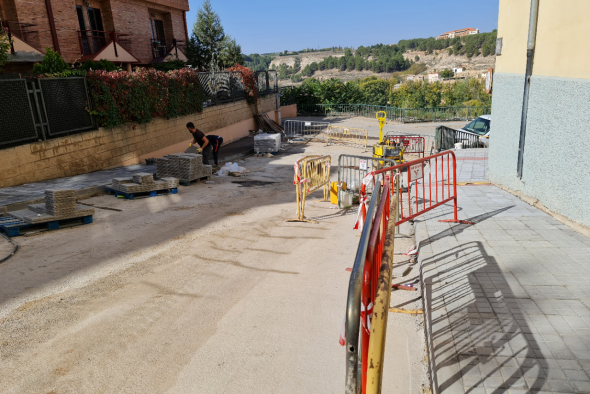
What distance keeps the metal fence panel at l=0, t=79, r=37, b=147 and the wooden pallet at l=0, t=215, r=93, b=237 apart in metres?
3.71

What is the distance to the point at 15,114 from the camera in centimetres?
1089

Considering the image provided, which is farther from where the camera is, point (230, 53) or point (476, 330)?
point (230, 53)

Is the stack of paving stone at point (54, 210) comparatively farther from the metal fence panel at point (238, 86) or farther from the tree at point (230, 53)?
the tree at point (230, 53)

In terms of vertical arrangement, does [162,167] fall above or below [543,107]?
below

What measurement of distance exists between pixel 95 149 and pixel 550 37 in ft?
41.1

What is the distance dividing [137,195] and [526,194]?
9.05 m

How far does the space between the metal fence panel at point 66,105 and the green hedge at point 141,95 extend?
332 millimetres

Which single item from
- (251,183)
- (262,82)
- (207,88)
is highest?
(262,82)

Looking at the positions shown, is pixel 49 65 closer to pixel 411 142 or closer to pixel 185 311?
pixel 185 311

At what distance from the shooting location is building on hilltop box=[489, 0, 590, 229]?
5.98m

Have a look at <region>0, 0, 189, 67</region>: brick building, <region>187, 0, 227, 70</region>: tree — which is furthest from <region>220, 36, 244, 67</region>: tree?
<region>0, 0, 189, 67</region>: brick building

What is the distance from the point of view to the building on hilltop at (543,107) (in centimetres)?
598

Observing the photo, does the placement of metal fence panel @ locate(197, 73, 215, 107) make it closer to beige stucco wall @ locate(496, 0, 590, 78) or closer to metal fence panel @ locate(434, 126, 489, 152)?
metal fence panel @ locate(434, 126, 489, 152)

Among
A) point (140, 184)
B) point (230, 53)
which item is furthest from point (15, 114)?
point (230, 53)
